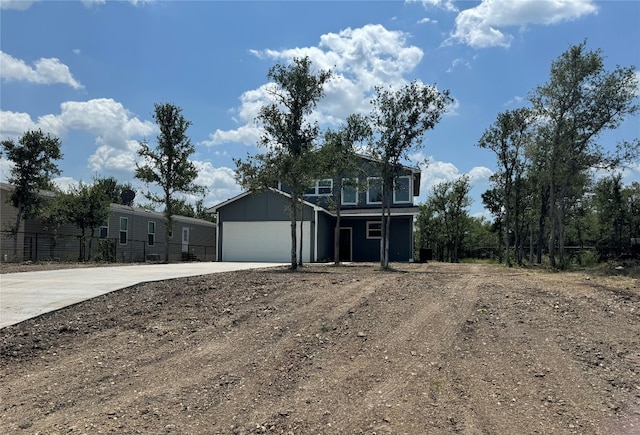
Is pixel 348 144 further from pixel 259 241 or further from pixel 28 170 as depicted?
pixel 28 170

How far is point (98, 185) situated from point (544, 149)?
19.8 m

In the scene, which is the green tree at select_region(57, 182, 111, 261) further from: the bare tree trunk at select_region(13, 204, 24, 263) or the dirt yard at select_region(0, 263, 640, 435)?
the dirt yard at select_region(0, 263, 640, 435)

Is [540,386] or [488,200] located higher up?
[488,200]

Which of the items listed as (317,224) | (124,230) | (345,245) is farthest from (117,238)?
(345,245)

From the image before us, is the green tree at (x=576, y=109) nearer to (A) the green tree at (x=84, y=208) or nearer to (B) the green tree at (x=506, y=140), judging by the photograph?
(B) the green tree at (x=506, y=140)

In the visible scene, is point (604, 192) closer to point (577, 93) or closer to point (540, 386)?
point (577, 93)

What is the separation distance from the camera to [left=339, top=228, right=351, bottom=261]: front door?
25.5m

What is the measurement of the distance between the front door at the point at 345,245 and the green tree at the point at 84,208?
12093 millimetres

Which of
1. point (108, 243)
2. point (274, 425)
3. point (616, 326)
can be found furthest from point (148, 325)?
point (108, 243)

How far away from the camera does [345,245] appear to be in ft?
84.0

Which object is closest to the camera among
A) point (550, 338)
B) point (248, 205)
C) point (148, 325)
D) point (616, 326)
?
point (550, 338)

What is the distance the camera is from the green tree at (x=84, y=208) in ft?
69.7

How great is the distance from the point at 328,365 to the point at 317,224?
1787 cm

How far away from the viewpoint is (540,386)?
4.27 meters
